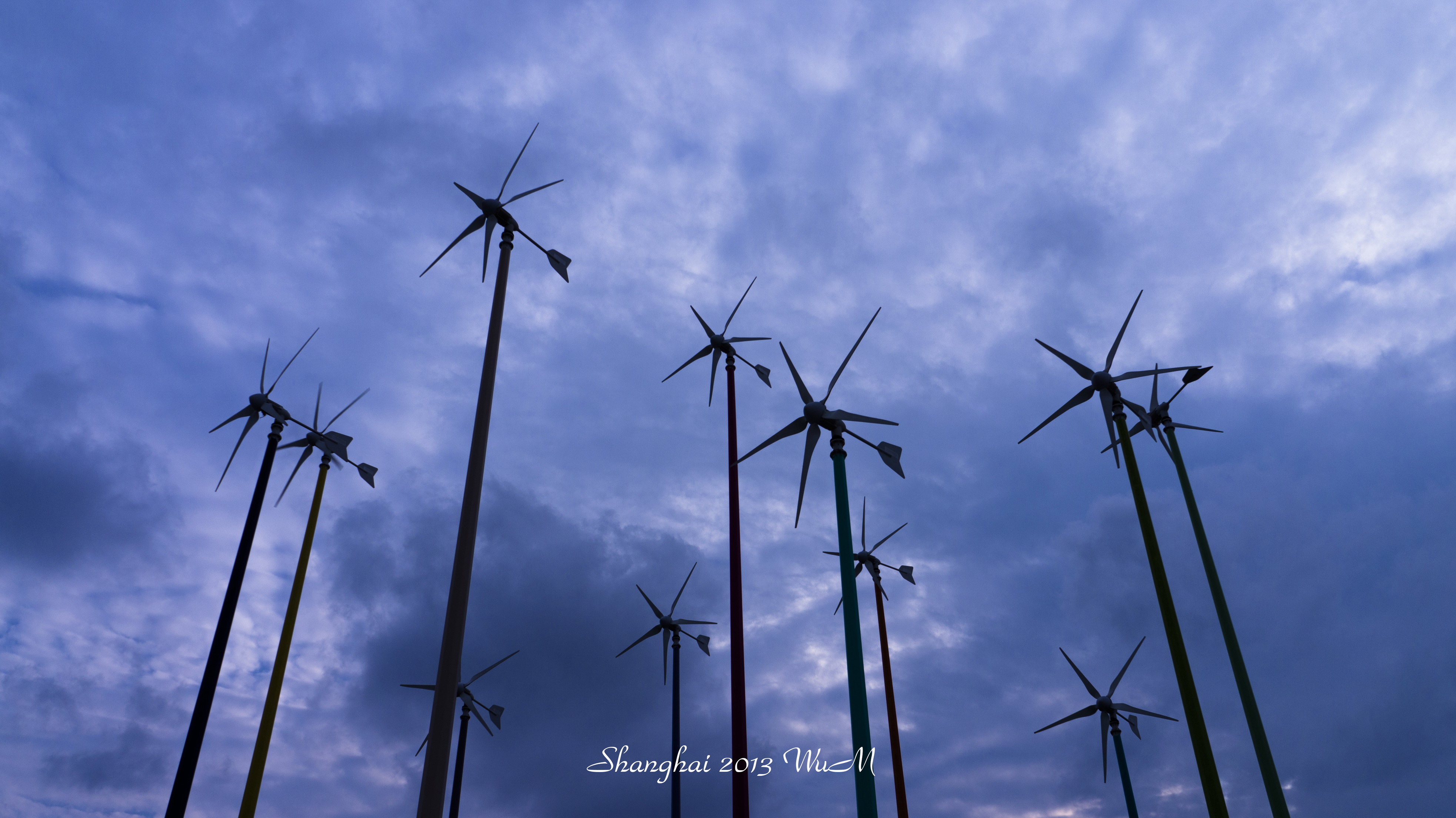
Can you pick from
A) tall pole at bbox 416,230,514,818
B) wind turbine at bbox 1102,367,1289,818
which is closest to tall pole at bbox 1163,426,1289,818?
wind turbine at bbox 1102,367,1289,818

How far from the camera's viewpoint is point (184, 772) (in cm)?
1689

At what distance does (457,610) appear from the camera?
39.9 ft

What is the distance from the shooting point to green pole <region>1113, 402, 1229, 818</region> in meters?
16.7

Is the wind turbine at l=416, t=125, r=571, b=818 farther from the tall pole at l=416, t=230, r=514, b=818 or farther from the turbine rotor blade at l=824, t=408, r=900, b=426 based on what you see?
the turbine rotor blade at l=824, t=408, r=900, b=426

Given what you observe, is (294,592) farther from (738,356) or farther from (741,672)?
(738,356)

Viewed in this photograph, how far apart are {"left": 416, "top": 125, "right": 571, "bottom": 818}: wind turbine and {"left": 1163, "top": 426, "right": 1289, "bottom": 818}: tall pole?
1966 centimetres

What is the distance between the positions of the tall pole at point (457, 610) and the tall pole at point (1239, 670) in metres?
19.7

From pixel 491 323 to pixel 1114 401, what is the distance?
19522mm

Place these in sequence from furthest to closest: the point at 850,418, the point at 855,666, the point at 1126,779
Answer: the point at 1126,779 → the point at 850,418 → the point at 855,666

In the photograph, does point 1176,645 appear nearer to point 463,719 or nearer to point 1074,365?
point 1074,365

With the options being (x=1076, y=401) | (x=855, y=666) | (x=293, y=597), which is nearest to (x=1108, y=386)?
(x=1076, y=401)

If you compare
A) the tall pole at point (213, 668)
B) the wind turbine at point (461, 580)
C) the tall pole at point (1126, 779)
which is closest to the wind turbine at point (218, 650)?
the tall pole at point (213, 668)

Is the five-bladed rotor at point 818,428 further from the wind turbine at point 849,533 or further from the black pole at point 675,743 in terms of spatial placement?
the black pole at point 675,743

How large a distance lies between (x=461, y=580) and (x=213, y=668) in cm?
1079
